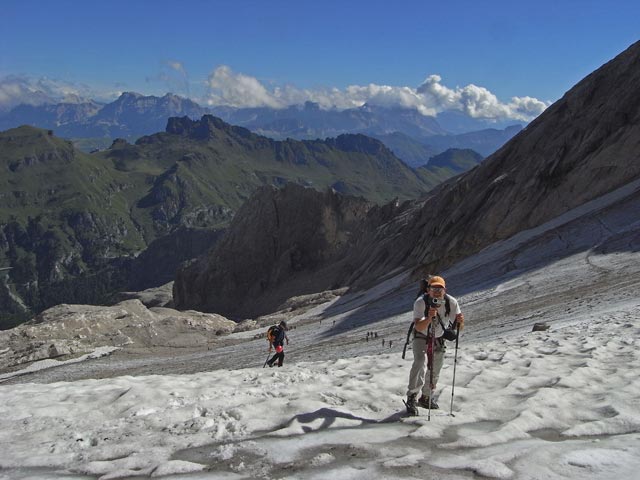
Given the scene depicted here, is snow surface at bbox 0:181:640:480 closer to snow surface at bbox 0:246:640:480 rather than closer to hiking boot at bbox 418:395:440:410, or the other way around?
snow surface at bbox 0:246:640:480

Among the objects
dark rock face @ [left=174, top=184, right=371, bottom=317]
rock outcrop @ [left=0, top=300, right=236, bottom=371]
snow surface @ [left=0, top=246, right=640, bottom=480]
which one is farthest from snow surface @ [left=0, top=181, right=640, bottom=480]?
dark rock face @ [left=174, top=184, right=371, bottom=317]

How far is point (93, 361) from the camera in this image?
3816 centimetres

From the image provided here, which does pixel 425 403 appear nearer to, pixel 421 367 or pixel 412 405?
pixel 412 405

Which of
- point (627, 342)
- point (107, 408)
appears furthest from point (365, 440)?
point (627, 342)

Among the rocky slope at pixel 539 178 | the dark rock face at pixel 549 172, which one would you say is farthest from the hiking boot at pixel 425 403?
the dark rock face at pixel 549 172

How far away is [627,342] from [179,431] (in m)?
13.6

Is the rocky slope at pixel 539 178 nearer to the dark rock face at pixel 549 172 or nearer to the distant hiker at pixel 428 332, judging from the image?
the dark rock face at pixel 549 172

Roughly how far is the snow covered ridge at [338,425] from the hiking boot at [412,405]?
222mm

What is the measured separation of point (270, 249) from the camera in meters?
113

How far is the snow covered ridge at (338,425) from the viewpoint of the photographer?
9438mm

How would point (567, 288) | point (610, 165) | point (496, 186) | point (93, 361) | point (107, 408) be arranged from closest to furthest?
point (107, 408), point (567, 288), point (93, 361), point (610, 165), point (496, 186)

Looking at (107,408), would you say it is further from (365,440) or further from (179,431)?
(365,440)

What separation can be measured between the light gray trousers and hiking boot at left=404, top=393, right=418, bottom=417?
3.4 inches

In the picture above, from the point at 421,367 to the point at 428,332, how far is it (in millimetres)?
776
